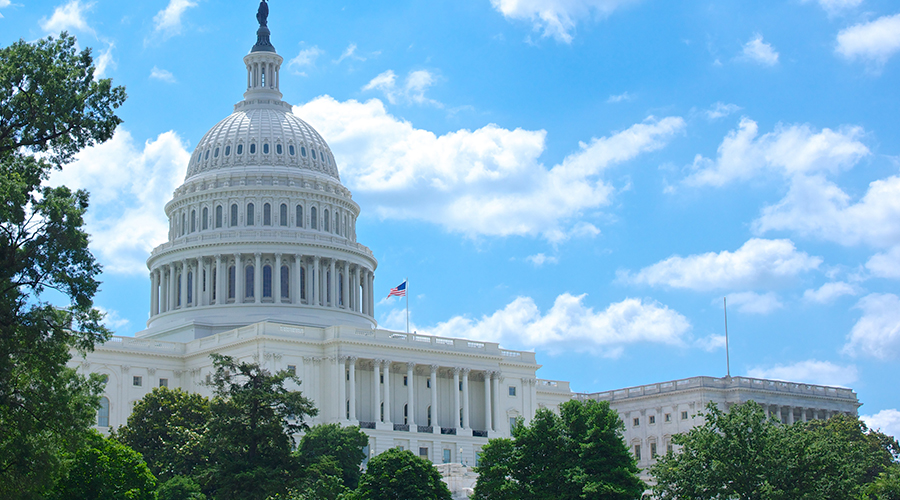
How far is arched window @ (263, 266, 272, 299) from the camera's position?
5746 inches

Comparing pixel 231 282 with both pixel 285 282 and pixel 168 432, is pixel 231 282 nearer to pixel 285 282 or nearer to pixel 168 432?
pixel 285 282

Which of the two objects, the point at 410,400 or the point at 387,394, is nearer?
the point at 387,394

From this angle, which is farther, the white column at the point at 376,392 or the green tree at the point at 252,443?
the white column at the point at 376,392

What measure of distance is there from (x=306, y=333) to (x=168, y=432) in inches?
1191

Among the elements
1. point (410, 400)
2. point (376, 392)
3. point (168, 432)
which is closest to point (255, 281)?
point (376, 392)

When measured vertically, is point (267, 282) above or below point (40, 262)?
above

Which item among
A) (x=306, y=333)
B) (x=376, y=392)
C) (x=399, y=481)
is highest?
(x=306, y=333)

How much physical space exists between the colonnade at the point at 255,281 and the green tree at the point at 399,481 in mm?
60292

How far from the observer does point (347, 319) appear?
486ft

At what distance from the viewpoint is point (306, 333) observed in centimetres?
12706

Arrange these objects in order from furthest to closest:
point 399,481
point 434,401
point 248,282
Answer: point 248,282 < point 434,401 < point 399,481

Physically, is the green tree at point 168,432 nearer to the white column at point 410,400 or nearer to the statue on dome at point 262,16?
the white column at point 410,400

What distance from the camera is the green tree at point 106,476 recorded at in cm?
6800

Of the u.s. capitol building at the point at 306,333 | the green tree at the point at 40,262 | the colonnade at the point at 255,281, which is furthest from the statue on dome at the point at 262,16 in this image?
Answer: the green tree at the point at 40,262
